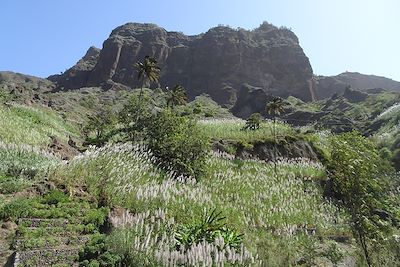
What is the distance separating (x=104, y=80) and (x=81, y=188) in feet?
521

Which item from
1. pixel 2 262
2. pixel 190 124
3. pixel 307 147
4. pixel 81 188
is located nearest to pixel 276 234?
pixel 81 188

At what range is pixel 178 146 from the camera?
2738cm

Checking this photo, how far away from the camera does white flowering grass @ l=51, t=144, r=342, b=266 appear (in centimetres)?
1121

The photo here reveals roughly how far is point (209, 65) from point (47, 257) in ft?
581

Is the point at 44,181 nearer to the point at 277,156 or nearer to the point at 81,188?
the point at 81,188

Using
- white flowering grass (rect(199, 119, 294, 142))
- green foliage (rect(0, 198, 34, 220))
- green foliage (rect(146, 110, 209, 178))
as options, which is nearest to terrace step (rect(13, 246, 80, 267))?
green foliage (rect(0, 198, 34, 220))

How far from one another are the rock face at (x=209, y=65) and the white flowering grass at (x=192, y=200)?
5669 inches

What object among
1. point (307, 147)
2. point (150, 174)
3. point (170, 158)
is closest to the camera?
point (150, 174)

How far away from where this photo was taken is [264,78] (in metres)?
185

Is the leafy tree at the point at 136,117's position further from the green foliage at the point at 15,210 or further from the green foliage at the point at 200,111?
the green foliage at the point at 15,210

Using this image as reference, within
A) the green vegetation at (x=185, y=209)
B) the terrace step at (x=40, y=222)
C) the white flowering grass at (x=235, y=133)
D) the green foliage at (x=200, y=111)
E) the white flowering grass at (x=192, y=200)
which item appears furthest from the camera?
the green foliage at (x=200, y=111)

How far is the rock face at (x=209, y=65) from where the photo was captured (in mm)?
174750

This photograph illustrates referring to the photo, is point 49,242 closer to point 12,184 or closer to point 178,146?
point 12,184

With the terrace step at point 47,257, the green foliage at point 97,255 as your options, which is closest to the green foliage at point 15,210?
the terrace step at point 47,257
